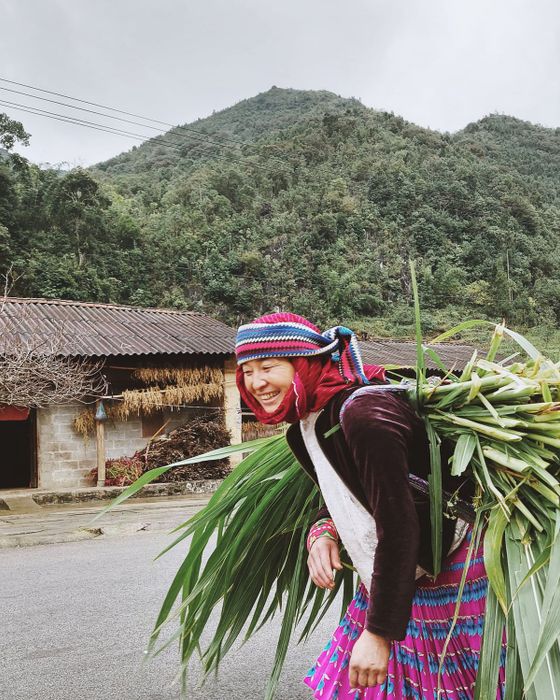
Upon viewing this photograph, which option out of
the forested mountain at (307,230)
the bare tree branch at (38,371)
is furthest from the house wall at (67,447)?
the forested mountain at (307,230)

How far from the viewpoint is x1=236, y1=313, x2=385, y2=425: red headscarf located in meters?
1.58

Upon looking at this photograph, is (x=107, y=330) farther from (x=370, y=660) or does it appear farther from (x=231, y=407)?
(x=370, y=660)

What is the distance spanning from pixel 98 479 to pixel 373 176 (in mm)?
39960

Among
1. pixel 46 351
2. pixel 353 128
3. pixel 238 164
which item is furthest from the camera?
pixel 353 128

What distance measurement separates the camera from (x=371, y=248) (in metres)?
42.8

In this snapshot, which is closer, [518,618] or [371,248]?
[518,618]

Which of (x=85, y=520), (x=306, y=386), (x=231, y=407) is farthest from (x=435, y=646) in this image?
(x=231, y=407)

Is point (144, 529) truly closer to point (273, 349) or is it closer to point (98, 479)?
point (98, 479)

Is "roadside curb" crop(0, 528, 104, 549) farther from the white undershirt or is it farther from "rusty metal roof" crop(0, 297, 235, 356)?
the white undershirt

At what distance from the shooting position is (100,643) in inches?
138

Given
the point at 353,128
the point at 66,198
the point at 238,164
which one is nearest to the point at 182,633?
the point at 66,198

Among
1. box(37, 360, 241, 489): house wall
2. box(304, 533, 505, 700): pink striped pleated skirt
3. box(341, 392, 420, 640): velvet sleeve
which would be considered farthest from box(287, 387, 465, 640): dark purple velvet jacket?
box(37, 360, 241, 489): house wall

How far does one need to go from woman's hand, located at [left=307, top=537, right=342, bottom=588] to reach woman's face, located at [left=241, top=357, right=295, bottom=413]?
376 mm

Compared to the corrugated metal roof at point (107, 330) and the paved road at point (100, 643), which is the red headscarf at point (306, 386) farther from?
the corrugated metal roof at point (107, 330)
